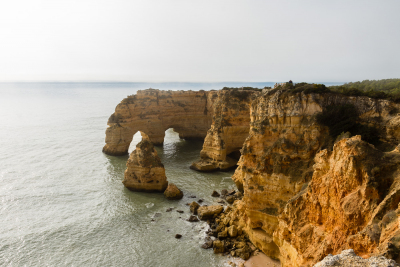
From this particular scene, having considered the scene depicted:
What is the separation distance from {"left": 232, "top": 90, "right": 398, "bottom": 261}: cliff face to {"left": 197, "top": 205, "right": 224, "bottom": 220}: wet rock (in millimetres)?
3644

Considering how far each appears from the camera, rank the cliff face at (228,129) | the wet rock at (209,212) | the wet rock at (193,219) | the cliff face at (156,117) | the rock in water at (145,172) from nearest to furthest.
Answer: the wet rock at (193,219)
the wet rock at (209,212)
the rock in water at (145,172)
the cliff face at (228,129)
the cliff face at (156,117)

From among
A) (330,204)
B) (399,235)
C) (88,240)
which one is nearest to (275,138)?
(330,204)

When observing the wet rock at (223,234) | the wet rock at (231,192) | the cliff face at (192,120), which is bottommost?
the wet rock at (231,192)

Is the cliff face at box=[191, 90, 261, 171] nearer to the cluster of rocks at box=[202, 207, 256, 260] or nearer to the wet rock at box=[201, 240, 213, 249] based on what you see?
the cluster of rocks at box=[202, 207, 256, 260]

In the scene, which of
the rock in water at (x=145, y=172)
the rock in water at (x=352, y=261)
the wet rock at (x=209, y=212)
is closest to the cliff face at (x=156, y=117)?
the rock in water at (x=145, y=172)

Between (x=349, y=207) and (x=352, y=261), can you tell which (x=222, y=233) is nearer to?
(x=349, y=207)

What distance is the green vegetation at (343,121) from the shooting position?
531 inches

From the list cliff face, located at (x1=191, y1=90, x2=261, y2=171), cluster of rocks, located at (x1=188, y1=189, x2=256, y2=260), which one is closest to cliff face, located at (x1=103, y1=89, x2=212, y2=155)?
cliff face, located at (x1=191, y1=90, x2=261, y2=171)

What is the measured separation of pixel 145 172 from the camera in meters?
25.8

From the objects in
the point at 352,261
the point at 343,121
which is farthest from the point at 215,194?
the point at 352,261

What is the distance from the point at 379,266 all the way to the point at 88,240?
64.1 ft

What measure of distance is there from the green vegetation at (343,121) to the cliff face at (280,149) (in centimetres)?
35

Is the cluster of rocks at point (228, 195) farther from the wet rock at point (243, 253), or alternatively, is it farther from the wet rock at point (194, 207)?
the wet rock at point (243, 253)

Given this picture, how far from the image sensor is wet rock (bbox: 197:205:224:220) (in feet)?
68.5
